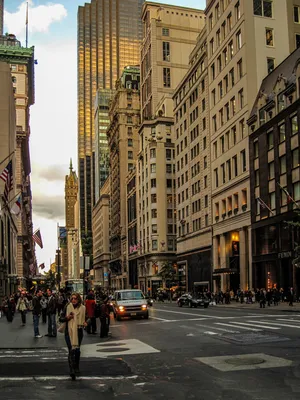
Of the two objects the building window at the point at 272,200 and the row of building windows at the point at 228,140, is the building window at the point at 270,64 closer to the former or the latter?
the row of building windows at the point at 228,140

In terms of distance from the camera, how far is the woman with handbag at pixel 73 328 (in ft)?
37.3

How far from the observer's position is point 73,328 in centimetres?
1148

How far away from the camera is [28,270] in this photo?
409 ft

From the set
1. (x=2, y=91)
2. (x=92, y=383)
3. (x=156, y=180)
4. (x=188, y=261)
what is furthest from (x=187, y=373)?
(x=156, y=180)

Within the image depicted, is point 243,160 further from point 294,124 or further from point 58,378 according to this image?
point 58,378

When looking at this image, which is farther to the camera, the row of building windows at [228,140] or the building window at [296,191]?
the row of building windows at [228,140]

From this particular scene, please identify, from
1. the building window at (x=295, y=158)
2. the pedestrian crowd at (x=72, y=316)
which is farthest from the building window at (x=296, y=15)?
the pedestrian crowd at (x=72, y=316)

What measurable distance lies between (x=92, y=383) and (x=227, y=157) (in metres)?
60.9

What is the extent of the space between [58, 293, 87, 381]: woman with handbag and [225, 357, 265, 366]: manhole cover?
3598mm

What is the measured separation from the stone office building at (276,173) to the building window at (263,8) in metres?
9.06

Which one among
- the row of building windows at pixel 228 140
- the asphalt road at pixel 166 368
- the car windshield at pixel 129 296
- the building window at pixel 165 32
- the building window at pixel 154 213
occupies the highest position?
the building window at pixel 165 32

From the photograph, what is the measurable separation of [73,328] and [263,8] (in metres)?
61.9

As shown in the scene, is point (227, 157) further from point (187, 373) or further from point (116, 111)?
point (116, 111)

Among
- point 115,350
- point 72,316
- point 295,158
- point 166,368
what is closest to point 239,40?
point 295,158
